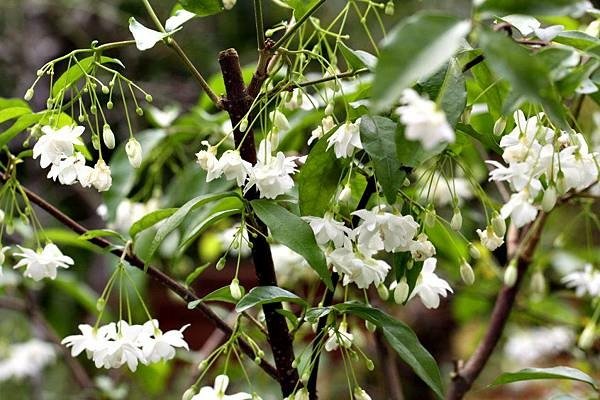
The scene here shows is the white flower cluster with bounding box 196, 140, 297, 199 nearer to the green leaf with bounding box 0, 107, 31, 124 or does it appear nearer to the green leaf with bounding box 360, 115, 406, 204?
the green leaf with bounding box 360, 115, 406, 204

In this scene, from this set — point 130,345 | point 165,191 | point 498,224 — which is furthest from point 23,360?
point 498,224

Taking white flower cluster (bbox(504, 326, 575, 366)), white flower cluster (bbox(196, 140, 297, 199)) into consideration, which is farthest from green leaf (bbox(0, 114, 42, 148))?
white flower cluster (bbox(504, 326, 575, 366))

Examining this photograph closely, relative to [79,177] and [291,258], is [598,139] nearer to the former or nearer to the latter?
[291,258]

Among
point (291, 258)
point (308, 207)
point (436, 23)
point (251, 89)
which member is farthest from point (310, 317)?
point (291, 258)

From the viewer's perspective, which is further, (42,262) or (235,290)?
(42,262)

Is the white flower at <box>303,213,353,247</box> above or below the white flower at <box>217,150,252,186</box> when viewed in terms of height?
below

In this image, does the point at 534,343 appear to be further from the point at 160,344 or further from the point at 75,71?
the point at 75,71

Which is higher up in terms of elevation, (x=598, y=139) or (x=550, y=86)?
(x=550, y=86)
